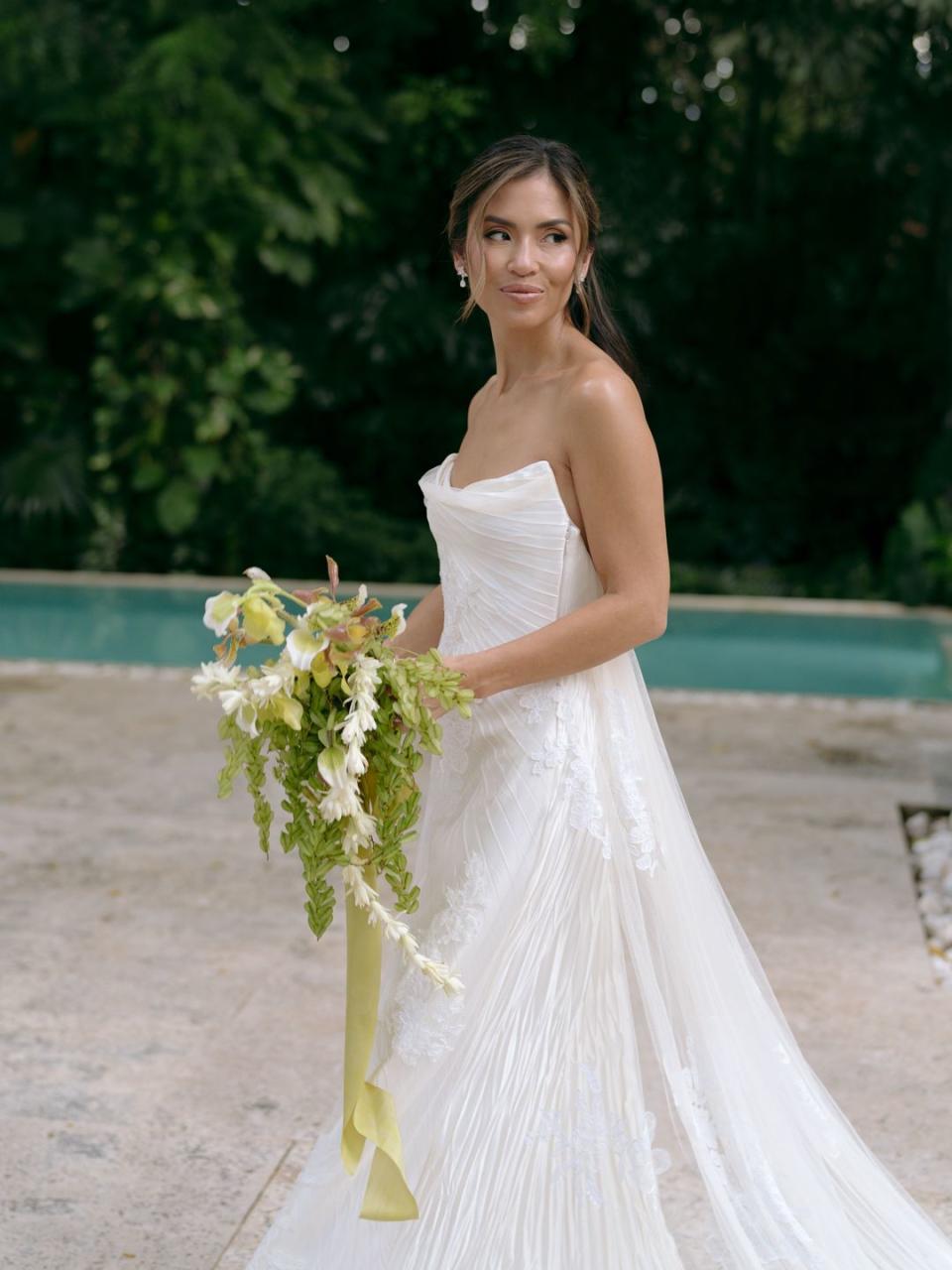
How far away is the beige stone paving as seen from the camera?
2.87 m

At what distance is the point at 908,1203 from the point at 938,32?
11.5m

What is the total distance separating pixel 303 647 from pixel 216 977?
93.6 inches

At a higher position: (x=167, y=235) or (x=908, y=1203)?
(x=167, y=235)

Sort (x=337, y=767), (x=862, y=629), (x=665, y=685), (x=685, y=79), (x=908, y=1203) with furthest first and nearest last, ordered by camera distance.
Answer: (x=685, y=79)
(x=862, y=629)
(x=665, y=685)
(x=908, y=1203)
(x=337, y=767)

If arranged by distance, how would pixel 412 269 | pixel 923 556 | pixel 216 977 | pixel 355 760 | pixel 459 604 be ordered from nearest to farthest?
1. pixel 355 760
2. pixel 459 604
3. pixel 216 977
4. pixel 923 556
5. pixel 412 269

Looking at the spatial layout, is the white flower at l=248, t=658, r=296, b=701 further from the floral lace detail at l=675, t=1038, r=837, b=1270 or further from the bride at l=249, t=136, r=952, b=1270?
the floral lace detail at l=675, t=1038, r=837, b=1270

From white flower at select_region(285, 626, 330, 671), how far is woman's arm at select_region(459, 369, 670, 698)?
0.73 feet

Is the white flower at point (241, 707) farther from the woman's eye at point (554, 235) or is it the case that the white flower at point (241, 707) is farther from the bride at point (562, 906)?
the woman's eye at point (554, 235)

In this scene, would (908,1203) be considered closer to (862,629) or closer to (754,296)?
(862,629)

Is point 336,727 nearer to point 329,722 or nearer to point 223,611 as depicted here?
point 329,722

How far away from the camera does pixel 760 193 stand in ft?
47.7

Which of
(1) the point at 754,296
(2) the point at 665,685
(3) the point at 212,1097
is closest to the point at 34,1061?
(3) the point at 212,1097

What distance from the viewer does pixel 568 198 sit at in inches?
81.1

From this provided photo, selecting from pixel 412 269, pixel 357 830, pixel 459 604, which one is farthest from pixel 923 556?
pixel 357 830
